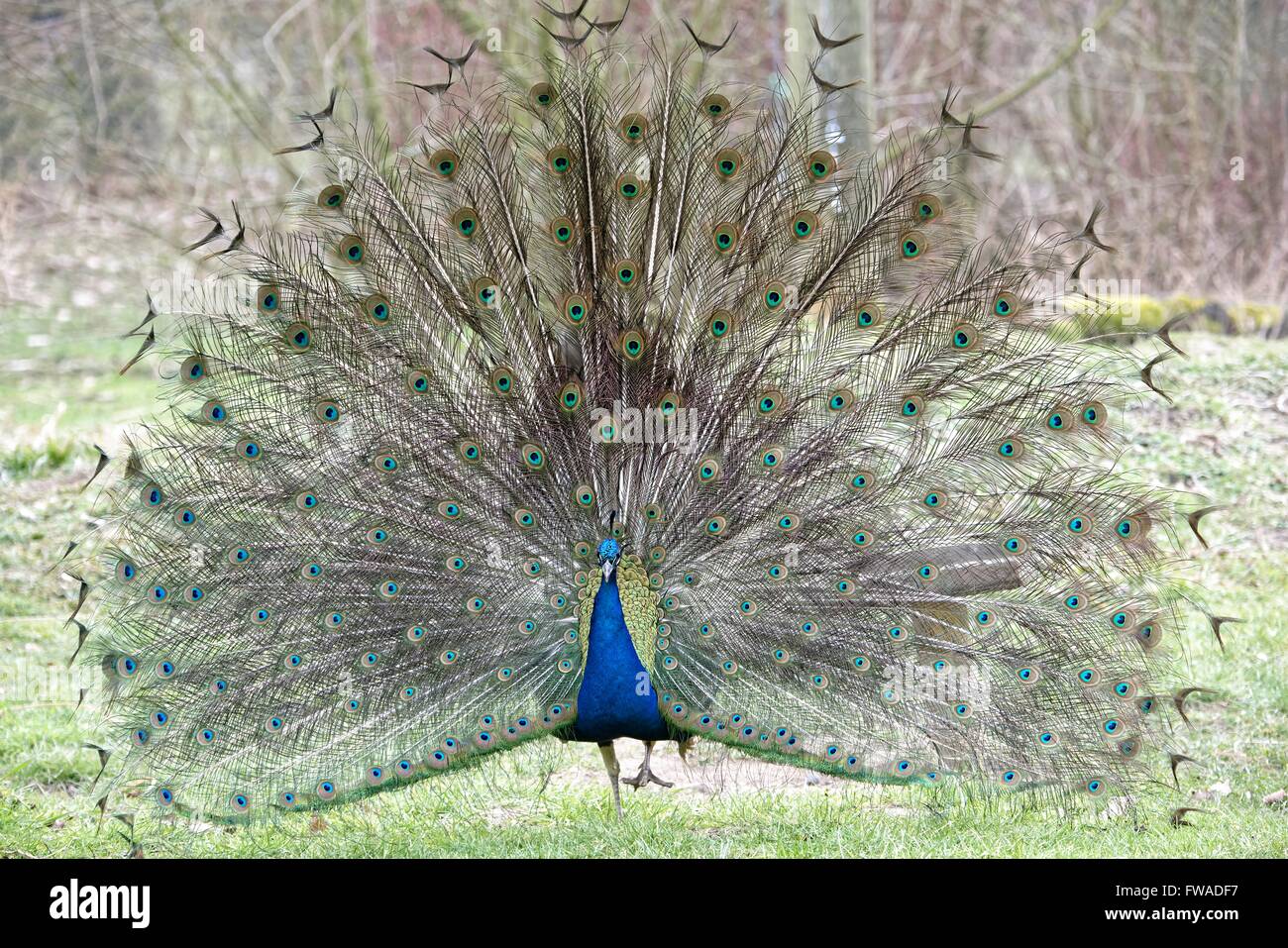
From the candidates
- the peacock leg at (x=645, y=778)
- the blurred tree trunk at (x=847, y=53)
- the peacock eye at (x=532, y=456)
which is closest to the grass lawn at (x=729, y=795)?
the peacock leg at (x=645, y=778)

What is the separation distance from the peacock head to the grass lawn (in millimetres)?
889

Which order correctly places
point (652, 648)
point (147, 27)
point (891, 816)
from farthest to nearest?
point (147, 27)
point (891, 816)
point (652, 648)

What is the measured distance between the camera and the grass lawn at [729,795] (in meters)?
5.22

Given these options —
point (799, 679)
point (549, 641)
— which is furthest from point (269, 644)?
point (799, 679)

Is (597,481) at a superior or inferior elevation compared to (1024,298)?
inferior

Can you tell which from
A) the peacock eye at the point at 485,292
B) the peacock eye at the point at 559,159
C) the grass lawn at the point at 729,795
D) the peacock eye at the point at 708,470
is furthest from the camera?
the grass lawn at the point at 729,795

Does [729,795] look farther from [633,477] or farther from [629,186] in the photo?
[629,186]

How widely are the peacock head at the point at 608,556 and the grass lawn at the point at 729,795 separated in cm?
89

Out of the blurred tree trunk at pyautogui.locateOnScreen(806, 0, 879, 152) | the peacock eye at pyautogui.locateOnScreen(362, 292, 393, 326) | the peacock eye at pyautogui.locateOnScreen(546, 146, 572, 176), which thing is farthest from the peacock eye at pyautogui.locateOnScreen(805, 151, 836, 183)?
the blurred tree trunk at pyautogui.locateOnScreen(806, 0, 879, 152)

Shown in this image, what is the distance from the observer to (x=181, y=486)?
4.91 metres

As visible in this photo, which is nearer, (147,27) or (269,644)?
(269,644)

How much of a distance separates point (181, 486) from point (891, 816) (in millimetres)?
2944

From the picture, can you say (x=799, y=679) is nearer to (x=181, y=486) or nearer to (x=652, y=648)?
(x=652, y=648)

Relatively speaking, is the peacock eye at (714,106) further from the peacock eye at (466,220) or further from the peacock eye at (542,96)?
the peacock eye at (466,220)
